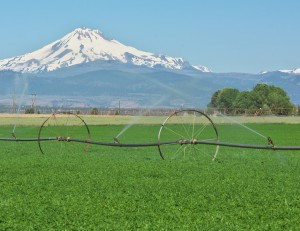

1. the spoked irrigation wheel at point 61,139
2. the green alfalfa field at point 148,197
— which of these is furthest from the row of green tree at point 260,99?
the green alfalfa field at point 148,197

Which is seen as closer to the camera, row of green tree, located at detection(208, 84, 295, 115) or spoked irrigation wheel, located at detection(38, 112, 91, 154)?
spoked irrigation wheel, located at detection(38, 112, 91, 154)

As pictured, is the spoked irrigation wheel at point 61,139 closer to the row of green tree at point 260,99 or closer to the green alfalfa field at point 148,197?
the green alfalfa field at point 148,197

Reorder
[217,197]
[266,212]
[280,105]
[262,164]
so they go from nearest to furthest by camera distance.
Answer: [266,212]
[217,197]
[262,164]
[280,105]

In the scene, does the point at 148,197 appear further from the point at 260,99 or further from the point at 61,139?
the point at 260,99

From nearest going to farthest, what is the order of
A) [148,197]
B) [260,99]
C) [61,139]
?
[148,197] → [61,139] → [260,99]

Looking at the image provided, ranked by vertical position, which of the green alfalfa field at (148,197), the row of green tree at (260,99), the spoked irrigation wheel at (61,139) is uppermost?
the row of green tree at (260,99)

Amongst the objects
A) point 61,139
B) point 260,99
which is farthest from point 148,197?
point 260,99

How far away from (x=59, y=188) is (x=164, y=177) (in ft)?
7.86

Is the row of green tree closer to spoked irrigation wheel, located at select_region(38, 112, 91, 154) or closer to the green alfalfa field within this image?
spoked irrigation wheel, located at select_region(38, 112, 91, 154)

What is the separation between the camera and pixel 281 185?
11.3 metres

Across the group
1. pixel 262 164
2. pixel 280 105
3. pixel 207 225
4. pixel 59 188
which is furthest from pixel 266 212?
pixel 280 105

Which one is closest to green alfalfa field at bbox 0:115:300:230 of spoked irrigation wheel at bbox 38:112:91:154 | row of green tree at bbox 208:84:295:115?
spoked irrigation wheel at bbox 38:112:91:154

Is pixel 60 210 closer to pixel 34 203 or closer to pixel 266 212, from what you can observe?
pixel 34 203

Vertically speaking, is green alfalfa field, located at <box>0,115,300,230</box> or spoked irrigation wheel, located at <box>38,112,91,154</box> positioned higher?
green alfalfa field, located at <box>0,115,300,230</box>
